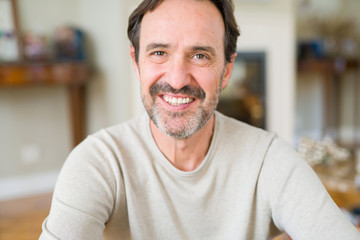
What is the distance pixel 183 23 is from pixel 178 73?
13 centimetres

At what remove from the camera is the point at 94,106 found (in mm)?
3041

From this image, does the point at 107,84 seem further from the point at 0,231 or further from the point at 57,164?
the point at 0,231

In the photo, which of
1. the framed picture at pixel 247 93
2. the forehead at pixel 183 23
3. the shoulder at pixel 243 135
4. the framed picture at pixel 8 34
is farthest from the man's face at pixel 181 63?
the framed picture at pixel 247 93

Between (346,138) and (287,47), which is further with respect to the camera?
(346,138)

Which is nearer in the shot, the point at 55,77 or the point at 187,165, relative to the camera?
the point at 187,165

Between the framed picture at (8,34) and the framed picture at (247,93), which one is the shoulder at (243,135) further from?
the framed picture at (247,93)

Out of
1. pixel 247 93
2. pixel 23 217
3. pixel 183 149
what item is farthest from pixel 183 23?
pixel 247 93

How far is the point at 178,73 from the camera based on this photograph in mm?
930

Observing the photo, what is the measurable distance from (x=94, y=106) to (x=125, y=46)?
2.04 feet

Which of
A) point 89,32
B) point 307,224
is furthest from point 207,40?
point 89,32

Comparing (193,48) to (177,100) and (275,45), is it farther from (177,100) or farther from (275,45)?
(275,45)

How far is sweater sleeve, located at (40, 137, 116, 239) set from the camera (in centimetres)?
81

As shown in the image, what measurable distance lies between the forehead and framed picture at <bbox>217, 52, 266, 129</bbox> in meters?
2.52

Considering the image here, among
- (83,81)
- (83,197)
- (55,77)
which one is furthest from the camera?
(83,81)
